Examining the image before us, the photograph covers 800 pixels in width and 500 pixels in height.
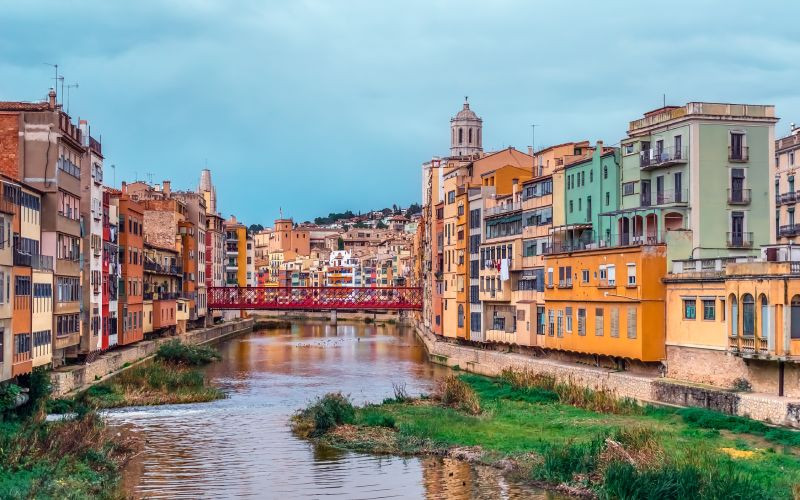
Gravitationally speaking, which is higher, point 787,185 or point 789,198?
point 787,185

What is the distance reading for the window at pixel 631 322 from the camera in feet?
137

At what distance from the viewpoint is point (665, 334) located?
1614 inches

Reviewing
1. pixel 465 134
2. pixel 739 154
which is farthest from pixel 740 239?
pixel 465 134

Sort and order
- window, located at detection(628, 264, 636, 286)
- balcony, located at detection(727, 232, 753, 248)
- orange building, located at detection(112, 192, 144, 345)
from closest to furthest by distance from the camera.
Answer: window, located at detection(628, 264, 636, 286)
balcony, located at detection(727, 232, 753, 248)
orange building, located at detection(112, 192, 144, 345)

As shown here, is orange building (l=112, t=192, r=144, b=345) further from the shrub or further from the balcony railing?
the shrub

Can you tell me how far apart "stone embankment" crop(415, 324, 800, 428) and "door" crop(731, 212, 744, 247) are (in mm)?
6949

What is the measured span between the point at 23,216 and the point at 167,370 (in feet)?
51.8

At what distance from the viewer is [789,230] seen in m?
56.6

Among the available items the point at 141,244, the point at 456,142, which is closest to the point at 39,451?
the point at 141,244

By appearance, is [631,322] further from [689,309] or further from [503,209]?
[503,209]

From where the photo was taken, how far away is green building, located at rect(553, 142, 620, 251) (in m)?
48.1

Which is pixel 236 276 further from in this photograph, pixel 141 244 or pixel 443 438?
pixel 443 438

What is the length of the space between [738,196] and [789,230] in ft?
49.5

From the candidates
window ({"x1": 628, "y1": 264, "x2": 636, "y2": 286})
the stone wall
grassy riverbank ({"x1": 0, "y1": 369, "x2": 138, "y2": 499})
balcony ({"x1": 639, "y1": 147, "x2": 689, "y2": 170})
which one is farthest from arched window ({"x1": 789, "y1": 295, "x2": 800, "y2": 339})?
grassy riverbank ({"x1": 0, "y1": 369, "x2": 138, "y2": 499})
